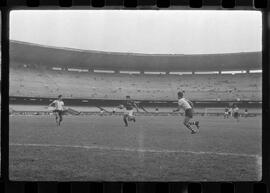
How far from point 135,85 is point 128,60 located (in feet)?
8.32

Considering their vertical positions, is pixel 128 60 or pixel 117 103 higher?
pixel 128 60

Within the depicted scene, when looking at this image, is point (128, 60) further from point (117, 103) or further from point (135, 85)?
point (117, 103)

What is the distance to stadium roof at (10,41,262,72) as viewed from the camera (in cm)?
3128

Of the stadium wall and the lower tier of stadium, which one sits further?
the lower tier of stadium

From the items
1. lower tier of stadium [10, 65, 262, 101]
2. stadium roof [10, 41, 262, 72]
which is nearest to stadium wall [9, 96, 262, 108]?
lower tier of stadium [10, 65, 262, 101]

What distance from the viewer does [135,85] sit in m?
35.8

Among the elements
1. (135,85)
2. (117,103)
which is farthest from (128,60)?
(117,103)

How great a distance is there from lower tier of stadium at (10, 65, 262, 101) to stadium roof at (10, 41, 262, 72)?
770 millimetres

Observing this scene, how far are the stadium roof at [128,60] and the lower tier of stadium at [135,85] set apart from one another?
2.52ft

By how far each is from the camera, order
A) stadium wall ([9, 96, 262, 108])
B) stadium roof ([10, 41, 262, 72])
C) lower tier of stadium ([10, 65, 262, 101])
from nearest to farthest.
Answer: stadium wall ([9, 96, 262, 108])
stadium roof ([10, 41, 262, 72])
lower tier of stadium ([10, 65, 262, 101])

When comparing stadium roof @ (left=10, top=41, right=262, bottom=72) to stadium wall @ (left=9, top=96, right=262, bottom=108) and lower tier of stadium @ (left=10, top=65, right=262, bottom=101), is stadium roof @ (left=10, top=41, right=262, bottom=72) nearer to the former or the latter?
lower tier of stadium @ (left=10, top=65, right=262, bottom=101)

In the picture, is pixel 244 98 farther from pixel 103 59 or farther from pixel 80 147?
pixel 80 147

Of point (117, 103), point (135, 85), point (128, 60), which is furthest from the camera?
point (135, 85)
